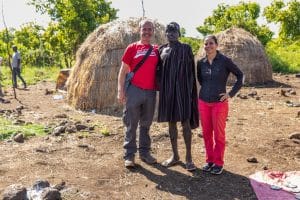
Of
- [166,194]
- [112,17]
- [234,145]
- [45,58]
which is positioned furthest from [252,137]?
[45,58]

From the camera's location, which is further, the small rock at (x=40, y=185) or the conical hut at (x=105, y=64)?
the conical hut at (x=105, y=64)

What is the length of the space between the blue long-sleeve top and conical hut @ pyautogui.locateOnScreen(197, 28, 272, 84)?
27.3ft

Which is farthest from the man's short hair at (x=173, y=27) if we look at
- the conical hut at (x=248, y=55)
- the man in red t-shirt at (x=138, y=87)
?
the conical hut at (x=248, y=55)

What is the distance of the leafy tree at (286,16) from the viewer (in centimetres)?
2409

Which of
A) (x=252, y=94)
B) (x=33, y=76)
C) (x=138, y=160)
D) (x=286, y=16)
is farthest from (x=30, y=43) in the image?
(x=138, y=160)

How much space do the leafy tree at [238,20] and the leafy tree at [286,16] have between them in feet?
3.07

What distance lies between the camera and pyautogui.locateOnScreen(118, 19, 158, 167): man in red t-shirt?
4.90 metres

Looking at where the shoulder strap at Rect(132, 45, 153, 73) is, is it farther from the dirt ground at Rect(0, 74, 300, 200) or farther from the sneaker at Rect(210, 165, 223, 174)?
the sneaker at Rect(210, 165, 223, 174)

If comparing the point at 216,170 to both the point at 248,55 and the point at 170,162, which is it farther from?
the point at 248,55

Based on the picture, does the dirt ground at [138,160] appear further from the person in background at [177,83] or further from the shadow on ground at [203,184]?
the person in background at [177,83]

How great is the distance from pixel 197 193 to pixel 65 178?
154 cm

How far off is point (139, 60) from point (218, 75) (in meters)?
0.89

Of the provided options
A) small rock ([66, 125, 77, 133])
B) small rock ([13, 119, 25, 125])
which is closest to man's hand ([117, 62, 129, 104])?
small rock ([66, 125, 77, 133])

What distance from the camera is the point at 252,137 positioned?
676 centimetres
